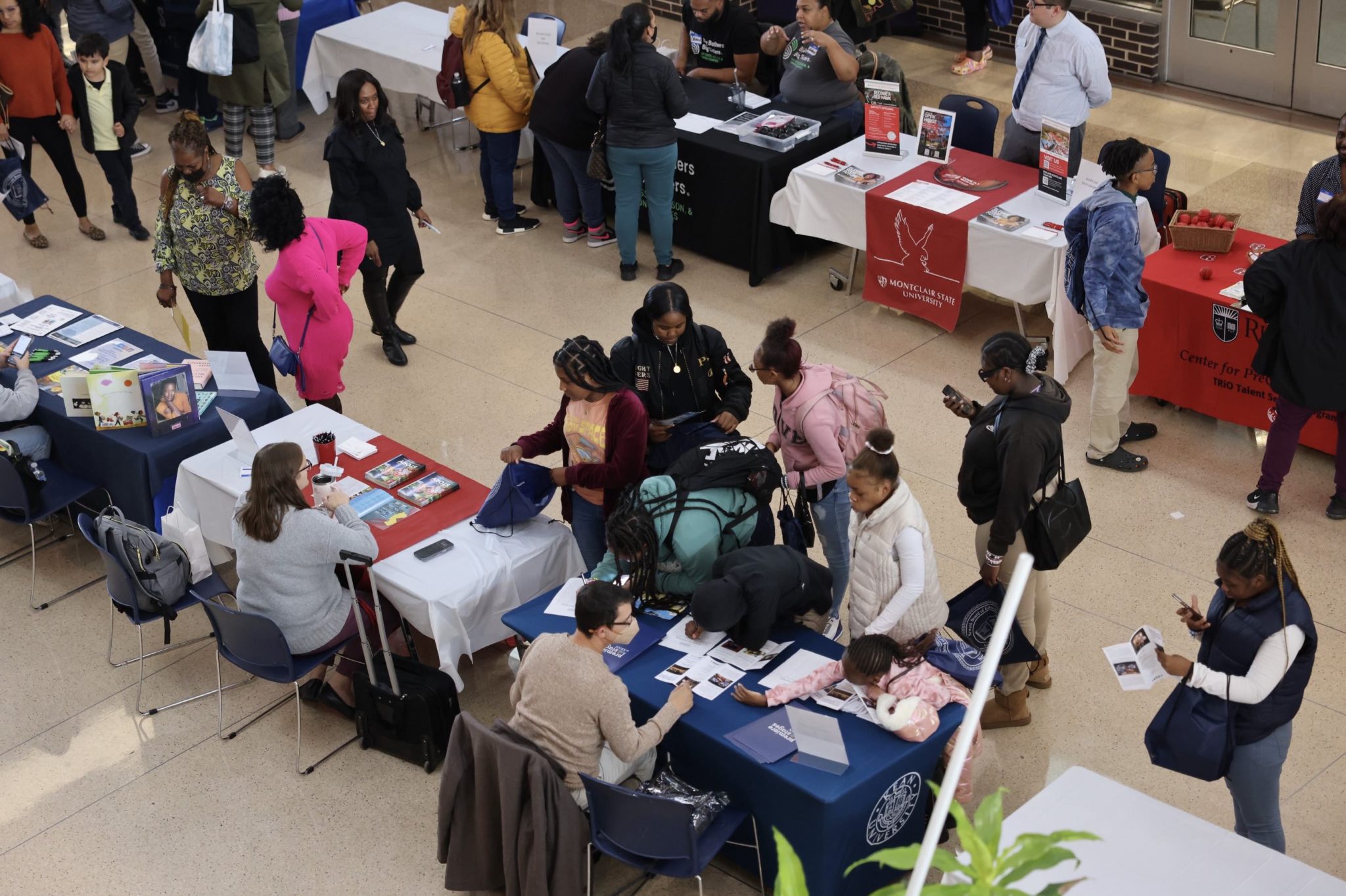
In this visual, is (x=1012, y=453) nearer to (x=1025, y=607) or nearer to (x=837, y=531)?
(x=1025, y=607)

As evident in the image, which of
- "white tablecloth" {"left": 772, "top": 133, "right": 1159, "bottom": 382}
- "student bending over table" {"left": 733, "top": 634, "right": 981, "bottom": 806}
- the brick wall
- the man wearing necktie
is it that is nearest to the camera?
"student bending over table" {"left": 733, "top": 634, "right": 981, "bottom": 806}

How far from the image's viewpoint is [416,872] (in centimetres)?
451

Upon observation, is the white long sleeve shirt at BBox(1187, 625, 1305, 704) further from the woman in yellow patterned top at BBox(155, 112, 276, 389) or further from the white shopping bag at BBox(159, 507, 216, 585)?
the woman in yellow patterned top at BBox(155, 112, 276, 389)

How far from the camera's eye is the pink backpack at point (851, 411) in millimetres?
4820

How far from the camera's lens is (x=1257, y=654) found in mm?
3621

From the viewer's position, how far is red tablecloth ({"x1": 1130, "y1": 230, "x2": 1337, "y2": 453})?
6098 mm

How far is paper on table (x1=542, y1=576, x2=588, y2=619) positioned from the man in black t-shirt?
203 inches

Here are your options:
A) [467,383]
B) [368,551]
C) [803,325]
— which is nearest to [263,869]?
[368,551]

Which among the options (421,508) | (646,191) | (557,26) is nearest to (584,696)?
(421,508)

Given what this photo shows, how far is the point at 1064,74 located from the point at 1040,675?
3.49m

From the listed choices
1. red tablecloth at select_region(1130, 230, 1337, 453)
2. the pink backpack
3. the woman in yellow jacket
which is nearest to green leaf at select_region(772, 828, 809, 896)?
the pink backpack

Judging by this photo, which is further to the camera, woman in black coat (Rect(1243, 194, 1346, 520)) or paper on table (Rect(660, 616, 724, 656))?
woman in black coat (Rect(1243, 194, 1346, 520))

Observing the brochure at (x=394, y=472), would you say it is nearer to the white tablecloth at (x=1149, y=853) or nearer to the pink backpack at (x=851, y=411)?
the pink backpack at (x=851, y=411)

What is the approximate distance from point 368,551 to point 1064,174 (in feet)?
13.4
